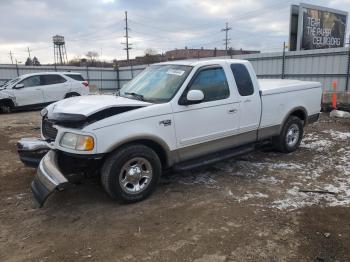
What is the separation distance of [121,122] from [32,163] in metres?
1.79

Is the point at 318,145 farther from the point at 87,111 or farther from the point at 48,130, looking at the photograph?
the point at 48,130

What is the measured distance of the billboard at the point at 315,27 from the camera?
17047 millimetres

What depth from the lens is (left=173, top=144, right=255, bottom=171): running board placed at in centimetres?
482

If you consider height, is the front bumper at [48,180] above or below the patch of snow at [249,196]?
above

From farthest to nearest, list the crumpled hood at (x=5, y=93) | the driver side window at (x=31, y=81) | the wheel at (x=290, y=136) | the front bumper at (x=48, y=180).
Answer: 1. the driver side window at (x=31, y=81)
2. the crumpled hood at (x=5, y=93)
3. the wheel at (x=290, y=136)
4. the front bumper at (x=48, y=180)

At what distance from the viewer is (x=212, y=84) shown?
201 inches

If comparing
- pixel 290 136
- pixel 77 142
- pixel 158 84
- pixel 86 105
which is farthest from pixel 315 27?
pixel 77 142

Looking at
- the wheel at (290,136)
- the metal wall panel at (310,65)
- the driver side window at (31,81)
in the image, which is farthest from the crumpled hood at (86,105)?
the metal wall panel at (310,65)

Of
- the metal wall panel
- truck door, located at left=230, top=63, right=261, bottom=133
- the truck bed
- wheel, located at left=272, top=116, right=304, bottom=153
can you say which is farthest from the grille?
the metal wall panel

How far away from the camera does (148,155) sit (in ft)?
14.2

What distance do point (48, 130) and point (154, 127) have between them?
5.29 feet

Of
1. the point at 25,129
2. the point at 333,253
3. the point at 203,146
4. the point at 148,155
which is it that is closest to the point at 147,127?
the point at 148,155

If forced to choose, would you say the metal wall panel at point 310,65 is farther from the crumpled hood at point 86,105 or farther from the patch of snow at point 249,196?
the crumpled hood at point 86,105

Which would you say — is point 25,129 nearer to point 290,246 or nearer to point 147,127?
point 147,127
